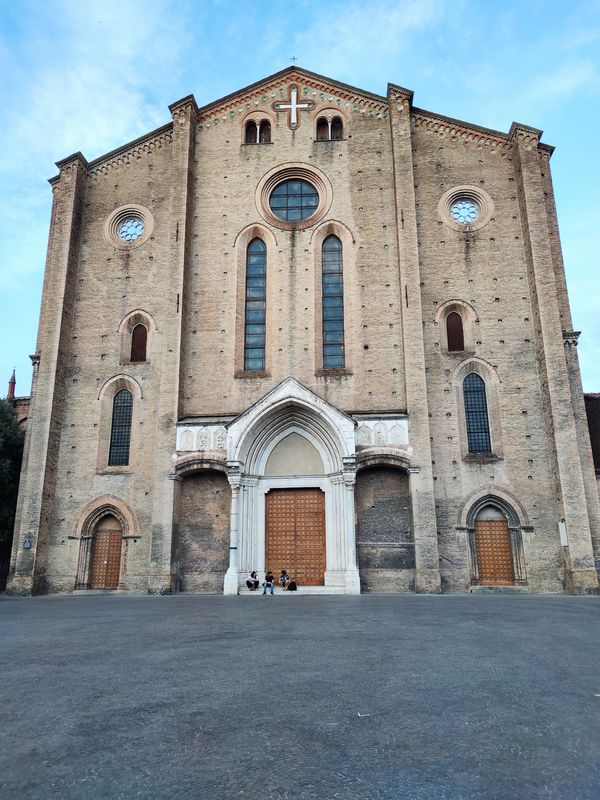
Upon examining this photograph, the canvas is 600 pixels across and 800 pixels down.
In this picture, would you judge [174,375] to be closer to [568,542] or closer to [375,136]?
[375,136]

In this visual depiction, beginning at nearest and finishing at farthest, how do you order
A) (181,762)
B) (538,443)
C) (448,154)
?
(181,762), (538,443), (448,154)

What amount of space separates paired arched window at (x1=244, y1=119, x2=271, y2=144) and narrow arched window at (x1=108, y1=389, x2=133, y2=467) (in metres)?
11.7

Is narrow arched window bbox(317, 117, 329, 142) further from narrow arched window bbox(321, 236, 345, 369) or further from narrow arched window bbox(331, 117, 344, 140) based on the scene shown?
narrow arched window bbox(321, 236, 345, 369)

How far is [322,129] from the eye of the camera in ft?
80.1

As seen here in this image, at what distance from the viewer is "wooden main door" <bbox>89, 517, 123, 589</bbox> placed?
68.8 ft

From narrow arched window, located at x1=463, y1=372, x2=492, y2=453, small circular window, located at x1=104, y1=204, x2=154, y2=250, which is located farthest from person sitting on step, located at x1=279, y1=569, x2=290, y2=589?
small circular window, located at x1=104, y1=204, x2=154, y2=250

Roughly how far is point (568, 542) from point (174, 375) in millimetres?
14150

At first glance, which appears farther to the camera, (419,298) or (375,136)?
(375,136)

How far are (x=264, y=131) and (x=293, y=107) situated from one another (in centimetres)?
152

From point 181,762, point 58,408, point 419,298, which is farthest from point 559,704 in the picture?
point 58,408

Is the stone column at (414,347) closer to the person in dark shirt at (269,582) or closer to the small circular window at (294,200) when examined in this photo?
the small circular window at (294,200)

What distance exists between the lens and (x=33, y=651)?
8266 mm

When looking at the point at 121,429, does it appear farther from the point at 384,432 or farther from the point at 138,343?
the point at 384,432

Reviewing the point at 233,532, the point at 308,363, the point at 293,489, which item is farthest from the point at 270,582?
the point at 308,363
